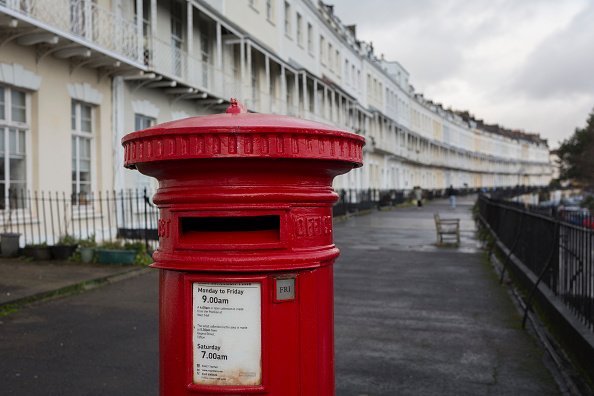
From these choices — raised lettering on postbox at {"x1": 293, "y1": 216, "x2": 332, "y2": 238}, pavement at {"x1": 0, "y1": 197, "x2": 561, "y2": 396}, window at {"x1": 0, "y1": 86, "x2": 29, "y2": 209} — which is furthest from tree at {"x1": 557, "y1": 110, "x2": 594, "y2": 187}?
raised lettering on postbox at {"x1": 293, "y1": 216, "x2": 332, "y2": 238}

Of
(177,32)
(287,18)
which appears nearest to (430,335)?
(177,32)

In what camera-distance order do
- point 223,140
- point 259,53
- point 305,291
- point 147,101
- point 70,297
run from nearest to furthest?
point 223,140 → point 305,291 → point 70,297 → point 147,101 → point 259,53

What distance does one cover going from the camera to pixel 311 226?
7.02 feet

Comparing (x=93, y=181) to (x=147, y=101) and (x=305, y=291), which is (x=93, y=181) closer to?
(x=147, y=101)

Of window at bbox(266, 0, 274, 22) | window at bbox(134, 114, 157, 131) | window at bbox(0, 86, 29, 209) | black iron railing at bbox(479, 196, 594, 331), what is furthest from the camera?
window at bbox(266, 0, 274, 22)

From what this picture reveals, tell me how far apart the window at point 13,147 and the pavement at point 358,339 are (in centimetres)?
208

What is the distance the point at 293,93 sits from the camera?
97.2ft

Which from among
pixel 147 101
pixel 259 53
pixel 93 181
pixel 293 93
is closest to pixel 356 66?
pixel 293 93

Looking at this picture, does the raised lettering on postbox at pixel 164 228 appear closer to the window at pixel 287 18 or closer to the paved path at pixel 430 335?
the paved path at pixel 430 335

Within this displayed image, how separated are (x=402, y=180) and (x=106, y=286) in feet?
173

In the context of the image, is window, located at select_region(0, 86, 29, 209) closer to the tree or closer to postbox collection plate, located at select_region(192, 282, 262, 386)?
postbox collection plate, located at select_region(192, 282, 262, 386)

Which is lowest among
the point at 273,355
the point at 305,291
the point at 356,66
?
the point at 273,355

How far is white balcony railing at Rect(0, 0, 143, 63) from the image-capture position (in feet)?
37.8

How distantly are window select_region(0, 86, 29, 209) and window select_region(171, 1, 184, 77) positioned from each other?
6.20m
